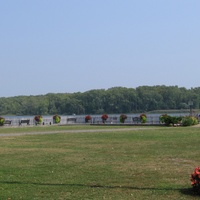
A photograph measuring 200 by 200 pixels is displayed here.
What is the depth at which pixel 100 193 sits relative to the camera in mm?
9211

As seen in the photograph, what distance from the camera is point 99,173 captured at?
461 inches

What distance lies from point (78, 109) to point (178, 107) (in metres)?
25.4

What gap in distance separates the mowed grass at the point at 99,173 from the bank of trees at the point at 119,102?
264ft

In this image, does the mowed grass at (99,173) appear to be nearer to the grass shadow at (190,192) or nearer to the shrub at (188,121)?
the grass shadow at (190,192)

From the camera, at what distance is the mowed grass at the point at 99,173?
30.2ft

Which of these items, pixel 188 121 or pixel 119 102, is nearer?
pixel 188 121

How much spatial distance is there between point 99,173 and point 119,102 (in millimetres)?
94363

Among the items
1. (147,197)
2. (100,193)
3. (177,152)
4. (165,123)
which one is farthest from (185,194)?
(165,123)

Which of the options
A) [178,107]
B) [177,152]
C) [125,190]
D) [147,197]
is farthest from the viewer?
[178,107]

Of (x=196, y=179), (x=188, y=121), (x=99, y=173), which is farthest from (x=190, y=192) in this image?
(x=188, y=121)

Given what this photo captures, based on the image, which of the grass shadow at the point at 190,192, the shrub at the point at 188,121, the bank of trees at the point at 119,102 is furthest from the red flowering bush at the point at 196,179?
the bank of trees at the point at 119,102

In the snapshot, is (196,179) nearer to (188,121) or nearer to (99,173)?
(99,173)

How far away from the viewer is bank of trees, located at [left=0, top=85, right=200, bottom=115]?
103 m

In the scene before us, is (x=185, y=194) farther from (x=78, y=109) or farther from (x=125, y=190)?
(x=78, y=109)
